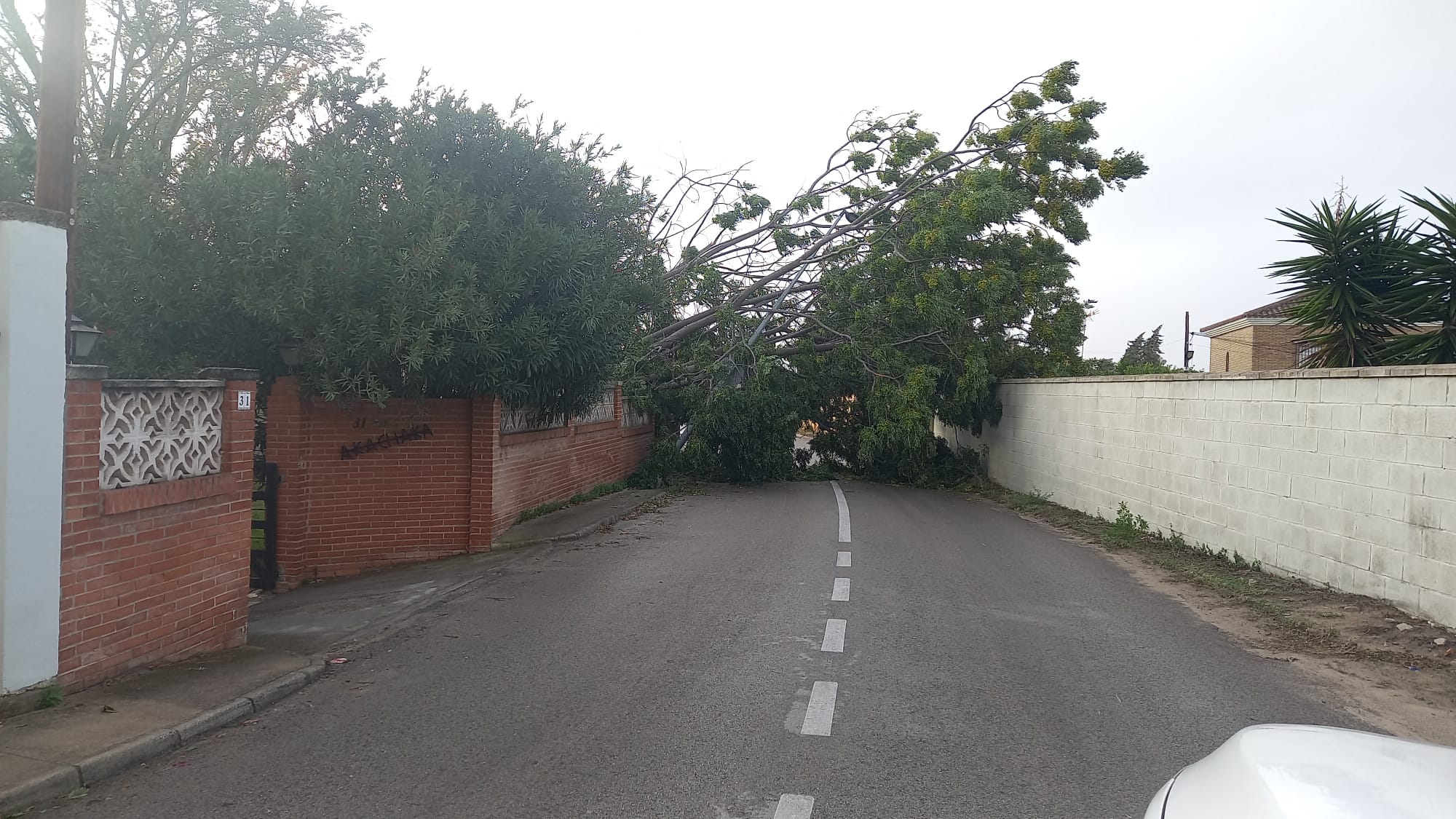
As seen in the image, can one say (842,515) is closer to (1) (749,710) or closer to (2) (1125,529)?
(2) (1125,529)

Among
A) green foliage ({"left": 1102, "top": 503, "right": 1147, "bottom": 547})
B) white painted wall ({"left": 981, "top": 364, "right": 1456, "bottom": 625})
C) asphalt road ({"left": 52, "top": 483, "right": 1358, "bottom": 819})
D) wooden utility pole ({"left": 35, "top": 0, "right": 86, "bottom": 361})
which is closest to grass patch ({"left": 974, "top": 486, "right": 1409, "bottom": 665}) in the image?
green foliage ({"left": 1102, "top": 503, "right": 1147, "bottom": 547})

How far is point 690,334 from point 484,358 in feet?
38.6

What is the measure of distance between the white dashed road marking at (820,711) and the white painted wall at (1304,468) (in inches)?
184

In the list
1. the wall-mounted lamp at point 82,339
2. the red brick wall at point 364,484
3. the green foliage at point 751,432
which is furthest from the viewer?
the green foliage at point 751,432

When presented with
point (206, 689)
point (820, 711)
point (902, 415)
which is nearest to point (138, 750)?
point (206, 689)

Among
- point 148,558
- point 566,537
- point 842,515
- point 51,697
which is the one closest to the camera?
point 51,697

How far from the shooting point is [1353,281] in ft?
35.5

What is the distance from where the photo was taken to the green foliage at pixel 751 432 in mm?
19469

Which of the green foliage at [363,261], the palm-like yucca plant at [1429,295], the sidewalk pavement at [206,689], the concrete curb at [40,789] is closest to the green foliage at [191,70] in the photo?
the green foliage at [363,261]

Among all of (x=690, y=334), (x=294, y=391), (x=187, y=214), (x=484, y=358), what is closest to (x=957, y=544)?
(x=484, y=358)

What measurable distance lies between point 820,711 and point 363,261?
6.26m

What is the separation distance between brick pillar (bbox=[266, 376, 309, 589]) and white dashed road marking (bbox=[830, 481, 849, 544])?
20.9ft

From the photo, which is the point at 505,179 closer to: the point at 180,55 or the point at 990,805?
the point at 180,55

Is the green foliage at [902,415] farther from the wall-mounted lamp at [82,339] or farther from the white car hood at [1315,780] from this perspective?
the white car hood at [1315,780]
